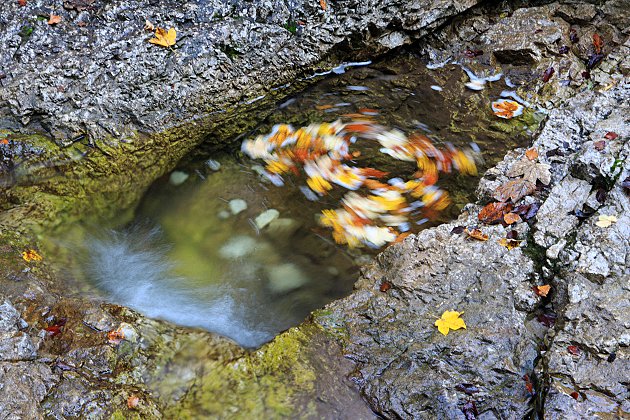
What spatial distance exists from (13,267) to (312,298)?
1.98 m

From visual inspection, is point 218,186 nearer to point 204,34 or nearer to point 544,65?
point 204,34

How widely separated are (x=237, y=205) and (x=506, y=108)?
259 centimetres

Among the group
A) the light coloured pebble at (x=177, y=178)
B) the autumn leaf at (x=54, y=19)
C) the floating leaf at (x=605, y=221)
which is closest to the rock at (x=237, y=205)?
the light coloured pebble at (x=177, y=178)

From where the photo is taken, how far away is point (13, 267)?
344 centimetres

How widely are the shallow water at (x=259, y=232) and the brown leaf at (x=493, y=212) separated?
449 mm

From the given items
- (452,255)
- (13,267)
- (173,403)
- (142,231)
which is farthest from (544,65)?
(13,267)

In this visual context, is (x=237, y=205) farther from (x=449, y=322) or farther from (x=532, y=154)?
(x=532, y=154)

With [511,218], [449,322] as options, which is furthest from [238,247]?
[511,218]

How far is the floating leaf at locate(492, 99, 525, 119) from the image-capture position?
4.75 meters

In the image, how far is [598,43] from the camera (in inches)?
192

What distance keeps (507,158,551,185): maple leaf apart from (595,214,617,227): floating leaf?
49cm

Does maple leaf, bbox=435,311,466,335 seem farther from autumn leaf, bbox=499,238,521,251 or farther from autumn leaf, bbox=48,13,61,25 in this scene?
autumn leaf, bbox=48,13,61,25

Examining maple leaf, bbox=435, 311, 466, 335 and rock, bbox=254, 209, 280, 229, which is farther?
rock, bbox=254, 209, 280, 229

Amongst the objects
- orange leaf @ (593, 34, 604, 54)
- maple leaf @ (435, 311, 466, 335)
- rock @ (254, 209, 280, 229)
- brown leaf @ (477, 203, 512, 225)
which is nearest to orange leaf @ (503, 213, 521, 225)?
brown leaf @ (477, 203, 512, 225)
